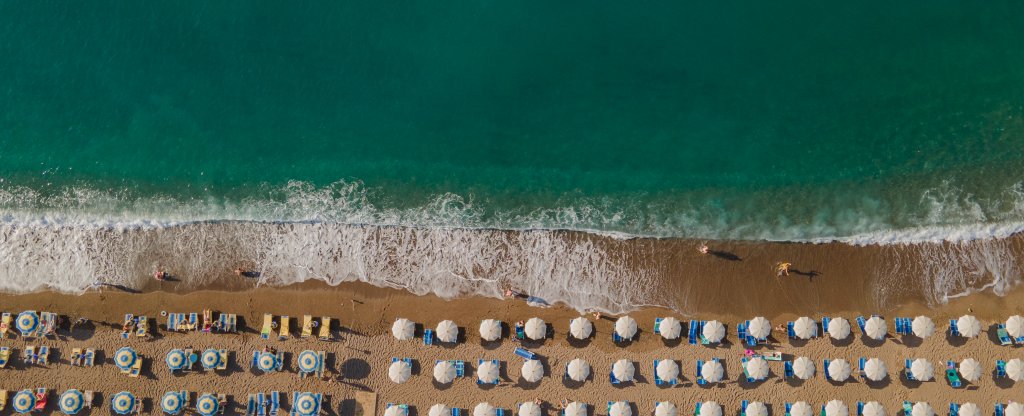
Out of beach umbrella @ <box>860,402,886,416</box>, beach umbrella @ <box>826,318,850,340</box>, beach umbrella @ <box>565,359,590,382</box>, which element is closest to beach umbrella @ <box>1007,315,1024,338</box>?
beach umbrella @ <box>860,402,886,416</box>

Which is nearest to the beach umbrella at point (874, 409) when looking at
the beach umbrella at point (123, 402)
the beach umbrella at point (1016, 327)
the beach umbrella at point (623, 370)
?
the beach umbrella at point (1016, 327)

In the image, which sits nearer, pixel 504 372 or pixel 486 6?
pixel 504 372

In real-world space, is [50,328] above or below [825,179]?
below

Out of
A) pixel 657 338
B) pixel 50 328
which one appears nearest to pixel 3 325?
pixel 50 328

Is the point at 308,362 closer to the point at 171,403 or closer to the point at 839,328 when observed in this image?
the point at 171,403

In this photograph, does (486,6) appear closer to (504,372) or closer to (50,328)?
(504,372)

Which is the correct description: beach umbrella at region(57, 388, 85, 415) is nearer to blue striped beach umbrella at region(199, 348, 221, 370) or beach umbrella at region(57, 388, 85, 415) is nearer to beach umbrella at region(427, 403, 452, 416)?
blue striped beach umbrella at region(199, 348, 221, 370)

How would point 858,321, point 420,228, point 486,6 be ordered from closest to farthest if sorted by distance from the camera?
point 858,321
point 420,228
point 486,6
